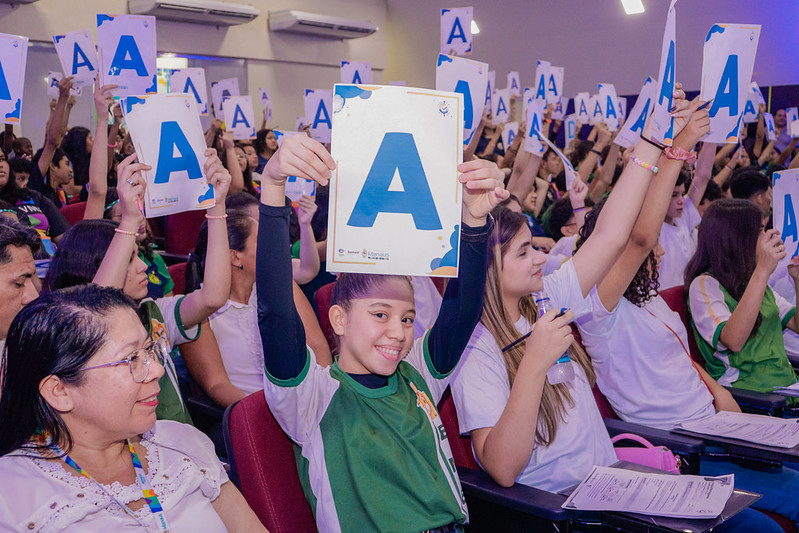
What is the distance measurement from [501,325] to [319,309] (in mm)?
1023

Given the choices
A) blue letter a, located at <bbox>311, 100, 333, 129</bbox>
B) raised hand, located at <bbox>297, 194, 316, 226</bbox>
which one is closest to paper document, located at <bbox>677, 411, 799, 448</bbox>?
raised hand, located at <bbox>297, 194, 316, 226</bbox>

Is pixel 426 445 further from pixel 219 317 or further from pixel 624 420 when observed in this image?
pixel 219 317

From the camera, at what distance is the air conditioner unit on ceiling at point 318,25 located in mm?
12812

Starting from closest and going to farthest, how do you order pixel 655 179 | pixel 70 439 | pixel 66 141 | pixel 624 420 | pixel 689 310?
1. pixel 70 439
2. pixel 655 179
3. pixel 624 420
4. pixel 689 310
5. pixel 66 141

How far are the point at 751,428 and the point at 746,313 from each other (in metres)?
0.57

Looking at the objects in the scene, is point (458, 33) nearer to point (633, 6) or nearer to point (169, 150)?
point (169, 150)

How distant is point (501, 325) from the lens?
207 cm

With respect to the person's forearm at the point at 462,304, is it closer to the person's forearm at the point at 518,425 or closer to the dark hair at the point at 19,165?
the person's forearm at the point at 518,425

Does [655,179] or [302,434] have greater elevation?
[655,179]

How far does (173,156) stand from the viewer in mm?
2502

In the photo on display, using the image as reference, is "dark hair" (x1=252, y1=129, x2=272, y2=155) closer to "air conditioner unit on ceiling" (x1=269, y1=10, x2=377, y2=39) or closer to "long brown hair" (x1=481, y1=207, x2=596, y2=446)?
"air conditioner unit on ceiling" (x1=269, y1=10, x2=377, y2=39)

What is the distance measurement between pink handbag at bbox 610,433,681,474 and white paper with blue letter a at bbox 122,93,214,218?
4.99ft

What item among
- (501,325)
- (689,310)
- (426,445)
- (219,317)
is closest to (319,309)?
(219,317)

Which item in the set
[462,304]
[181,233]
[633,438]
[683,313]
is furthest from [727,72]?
[181,233]
